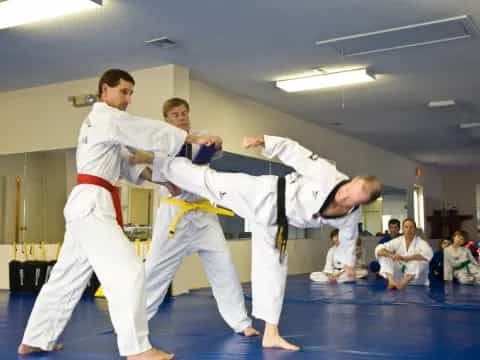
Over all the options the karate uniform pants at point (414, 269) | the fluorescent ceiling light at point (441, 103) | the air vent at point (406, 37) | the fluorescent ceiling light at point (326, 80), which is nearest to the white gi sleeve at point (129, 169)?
the air vent at point (406, 37)

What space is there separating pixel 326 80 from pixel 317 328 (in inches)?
153

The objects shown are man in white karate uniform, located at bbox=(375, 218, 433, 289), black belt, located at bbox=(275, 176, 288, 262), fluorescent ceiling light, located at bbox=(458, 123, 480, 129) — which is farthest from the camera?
fluorescent ceiling light, located at bbox=(458, 123, 480, 129)

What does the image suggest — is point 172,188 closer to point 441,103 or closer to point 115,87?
point 115,87

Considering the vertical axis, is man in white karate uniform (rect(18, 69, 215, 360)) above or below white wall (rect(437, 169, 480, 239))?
below

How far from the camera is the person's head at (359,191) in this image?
109 inches

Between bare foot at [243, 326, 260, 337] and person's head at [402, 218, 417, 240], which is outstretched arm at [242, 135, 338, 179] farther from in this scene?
person's head at [402, 218, 417, 240]

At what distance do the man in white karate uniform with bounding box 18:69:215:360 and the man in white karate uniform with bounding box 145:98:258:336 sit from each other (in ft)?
1.60

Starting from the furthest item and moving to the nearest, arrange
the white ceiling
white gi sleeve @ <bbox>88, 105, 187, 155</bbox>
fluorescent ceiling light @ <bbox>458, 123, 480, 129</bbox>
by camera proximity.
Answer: fluorescent ceiling light @ <bbox>458, 123, 480, 129</bbox>, the white ceiling, white gi sleeve @ <bbox>88, 105, 187, 155</bbox>

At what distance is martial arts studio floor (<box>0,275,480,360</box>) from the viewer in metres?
3.13

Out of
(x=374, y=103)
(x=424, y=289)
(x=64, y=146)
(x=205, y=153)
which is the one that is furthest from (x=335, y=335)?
(x=374, y=103)

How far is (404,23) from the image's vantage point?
539cm

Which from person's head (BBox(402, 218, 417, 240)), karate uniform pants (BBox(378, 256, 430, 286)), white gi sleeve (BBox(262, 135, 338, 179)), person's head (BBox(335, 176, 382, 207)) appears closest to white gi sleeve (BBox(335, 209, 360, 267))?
person's head (BBox(335, 176, 382, 207))

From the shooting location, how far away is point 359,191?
9.19 ft

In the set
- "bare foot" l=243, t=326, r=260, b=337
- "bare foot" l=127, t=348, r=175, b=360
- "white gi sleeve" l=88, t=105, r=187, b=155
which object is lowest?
"bare foot" l=243, t=326, r=260, b=337
